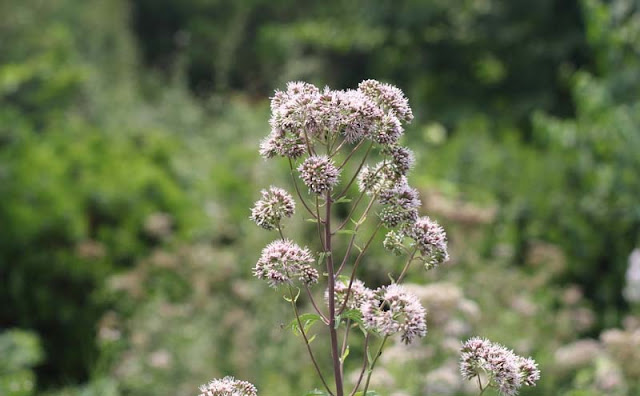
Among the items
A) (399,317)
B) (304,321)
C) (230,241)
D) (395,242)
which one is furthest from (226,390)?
(230,241)

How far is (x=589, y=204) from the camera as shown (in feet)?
21.4

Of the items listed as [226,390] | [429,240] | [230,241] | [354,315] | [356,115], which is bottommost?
[226,390]

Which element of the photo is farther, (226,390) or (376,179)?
(376,179)

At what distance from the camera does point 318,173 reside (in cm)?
150

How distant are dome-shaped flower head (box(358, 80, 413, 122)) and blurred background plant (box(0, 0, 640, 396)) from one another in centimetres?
216

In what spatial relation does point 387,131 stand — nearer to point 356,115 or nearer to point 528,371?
point 356,115

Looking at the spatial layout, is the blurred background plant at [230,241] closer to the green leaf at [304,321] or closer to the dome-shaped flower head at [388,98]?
the green leaf at [304,321]

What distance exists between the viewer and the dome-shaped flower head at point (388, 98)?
61.2 inches

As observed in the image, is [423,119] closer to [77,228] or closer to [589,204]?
[589,204]

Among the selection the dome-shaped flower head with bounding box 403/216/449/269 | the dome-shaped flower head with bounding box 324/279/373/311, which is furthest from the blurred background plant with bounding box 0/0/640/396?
the dome-shaped flower head with bounding box 403/216/449/269

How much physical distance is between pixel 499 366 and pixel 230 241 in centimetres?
527

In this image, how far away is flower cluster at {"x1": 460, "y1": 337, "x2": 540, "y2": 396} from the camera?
4.92 feet

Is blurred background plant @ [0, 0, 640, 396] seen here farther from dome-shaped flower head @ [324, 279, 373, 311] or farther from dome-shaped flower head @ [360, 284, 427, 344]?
dome-shaped flower head @ [360, 284, 427, 344]

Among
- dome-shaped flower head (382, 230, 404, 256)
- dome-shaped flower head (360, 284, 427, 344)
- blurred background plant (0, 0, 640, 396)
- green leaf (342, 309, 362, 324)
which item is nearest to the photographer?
dome-shaped flower head (360, 284, 427, 344)
